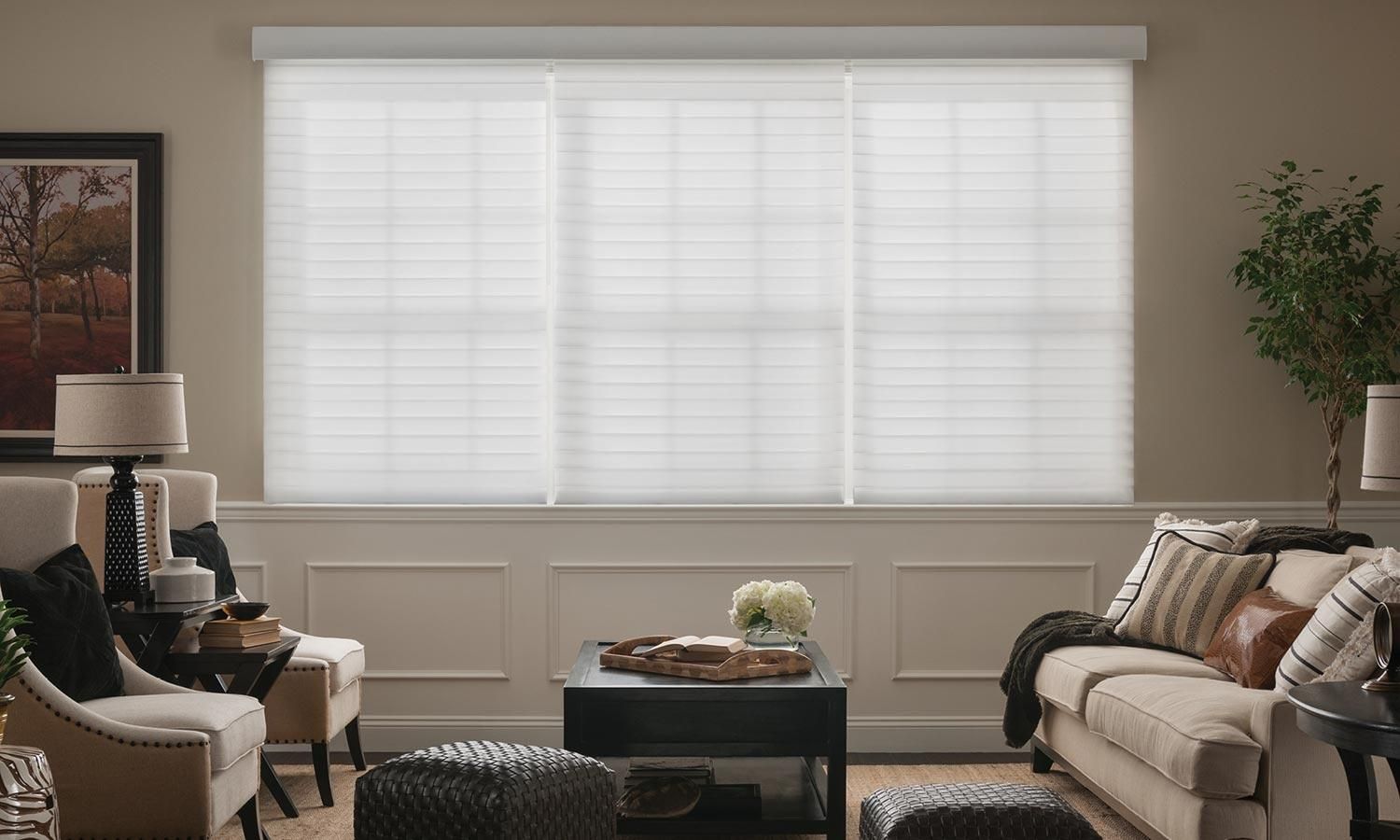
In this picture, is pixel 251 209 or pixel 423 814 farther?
pixel 251 209

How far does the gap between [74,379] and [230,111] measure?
1.48 metres

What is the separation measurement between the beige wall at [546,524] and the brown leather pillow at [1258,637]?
108 centimetres

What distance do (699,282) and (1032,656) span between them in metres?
1.84

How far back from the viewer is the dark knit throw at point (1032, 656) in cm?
390

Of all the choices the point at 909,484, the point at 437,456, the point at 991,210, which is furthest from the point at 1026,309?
the point at 437,456

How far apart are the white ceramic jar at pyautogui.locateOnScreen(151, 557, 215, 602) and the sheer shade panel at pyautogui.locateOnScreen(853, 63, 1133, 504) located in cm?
235

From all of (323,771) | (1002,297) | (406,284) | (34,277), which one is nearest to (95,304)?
(34,277)

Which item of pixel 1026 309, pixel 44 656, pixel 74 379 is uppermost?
pixel 1026 309

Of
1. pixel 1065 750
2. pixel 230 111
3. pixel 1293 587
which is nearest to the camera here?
pixel 1293 587

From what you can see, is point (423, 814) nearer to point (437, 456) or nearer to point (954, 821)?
point (954, 821)

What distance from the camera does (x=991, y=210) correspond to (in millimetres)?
4547

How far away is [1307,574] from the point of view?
3.43 metres

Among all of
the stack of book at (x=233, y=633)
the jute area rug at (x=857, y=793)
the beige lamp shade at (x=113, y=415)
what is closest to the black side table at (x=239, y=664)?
the stack of book at (x=233, y=633)

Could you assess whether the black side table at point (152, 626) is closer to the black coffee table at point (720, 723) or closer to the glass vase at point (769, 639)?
the black coffee table at point (720, 723)
